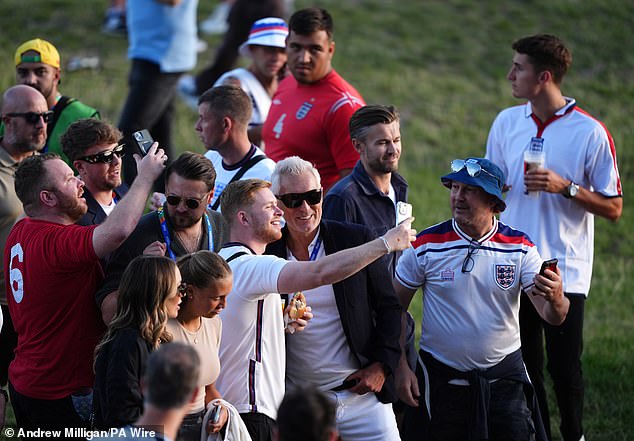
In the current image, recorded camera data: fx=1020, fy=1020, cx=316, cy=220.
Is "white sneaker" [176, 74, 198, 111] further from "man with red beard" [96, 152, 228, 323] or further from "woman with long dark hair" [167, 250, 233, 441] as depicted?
"woman with long dark hair" [167, 250, 233, 441]

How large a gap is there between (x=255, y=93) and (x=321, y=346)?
3293 mm

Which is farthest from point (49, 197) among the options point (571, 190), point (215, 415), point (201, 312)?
point (571, 190)

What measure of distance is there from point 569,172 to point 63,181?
329 cm

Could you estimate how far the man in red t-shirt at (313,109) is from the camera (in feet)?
22.4

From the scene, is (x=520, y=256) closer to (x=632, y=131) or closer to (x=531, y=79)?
(x=531, y=79)

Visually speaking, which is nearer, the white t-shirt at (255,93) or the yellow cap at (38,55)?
the yellow cap at (38,55)

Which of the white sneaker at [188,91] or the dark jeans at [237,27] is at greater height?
the dark jeans at [237,27]

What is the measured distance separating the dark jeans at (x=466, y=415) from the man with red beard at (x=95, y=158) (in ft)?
6.62

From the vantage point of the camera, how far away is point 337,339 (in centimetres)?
509

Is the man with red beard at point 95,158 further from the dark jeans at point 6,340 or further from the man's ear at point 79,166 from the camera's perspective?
the dark jeans at point 6,340

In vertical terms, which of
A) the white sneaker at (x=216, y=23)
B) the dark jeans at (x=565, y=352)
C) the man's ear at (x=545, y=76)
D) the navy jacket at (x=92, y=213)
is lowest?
the dark jeans at (x=565, y=352)

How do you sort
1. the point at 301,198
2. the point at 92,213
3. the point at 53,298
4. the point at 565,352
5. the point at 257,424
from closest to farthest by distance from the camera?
1. the point at 257,424
2. the point at 53,298
3. the point at 301,198
4. the point at 92,213
5. the point at 565,352

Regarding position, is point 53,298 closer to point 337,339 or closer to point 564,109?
point 337,339

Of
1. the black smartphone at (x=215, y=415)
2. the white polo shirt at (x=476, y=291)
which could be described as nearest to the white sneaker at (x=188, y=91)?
the white polo shirt at (x=476, y=291)
